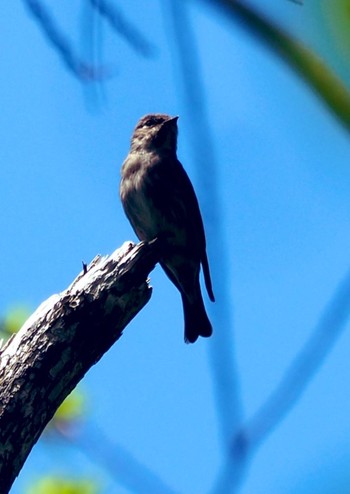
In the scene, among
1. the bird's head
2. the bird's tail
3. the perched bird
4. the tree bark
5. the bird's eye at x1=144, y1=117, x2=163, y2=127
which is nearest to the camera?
the tree bark

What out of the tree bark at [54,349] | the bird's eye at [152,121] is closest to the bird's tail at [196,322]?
the bird's eye at [152,121]

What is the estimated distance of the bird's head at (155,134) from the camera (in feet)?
19.5

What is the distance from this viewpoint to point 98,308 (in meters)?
2.95

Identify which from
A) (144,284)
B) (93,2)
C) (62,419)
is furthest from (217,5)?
(144,284)

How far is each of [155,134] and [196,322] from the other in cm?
154

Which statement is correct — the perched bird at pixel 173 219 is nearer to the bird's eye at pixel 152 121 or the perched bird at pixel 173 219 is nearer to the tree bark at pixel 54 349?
the bird's eye at pixel 152 121

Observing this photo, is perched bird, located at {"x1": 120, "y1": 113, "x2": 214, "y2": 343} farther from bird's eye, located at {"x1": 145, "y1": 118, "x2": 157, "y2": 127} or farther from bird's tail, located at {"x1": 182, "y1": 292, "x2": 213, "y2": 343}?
bird's eye, located at {"x1": 145, "y1": 118, "x2": 157, "y2": 127}

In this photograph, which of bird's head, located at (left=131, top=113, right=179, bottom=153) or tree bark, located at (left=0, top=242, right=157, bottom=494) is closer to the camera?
tree bark, located at (left=0, top=242, right=157, bottom=494)

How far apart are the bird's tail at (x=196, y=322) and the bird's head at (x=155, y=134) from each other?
49.2 inches

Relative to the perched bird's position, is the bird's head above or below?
above

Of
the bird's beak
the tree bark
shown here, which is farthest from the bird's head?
the tree bark

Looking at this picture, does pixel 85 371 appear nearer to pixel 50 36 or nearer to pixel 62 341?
pixel 62 341

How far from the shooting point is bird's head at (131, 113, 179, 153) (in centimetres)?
593

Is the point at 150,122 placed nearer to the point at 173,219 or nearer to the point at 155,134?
the point at 155,134
